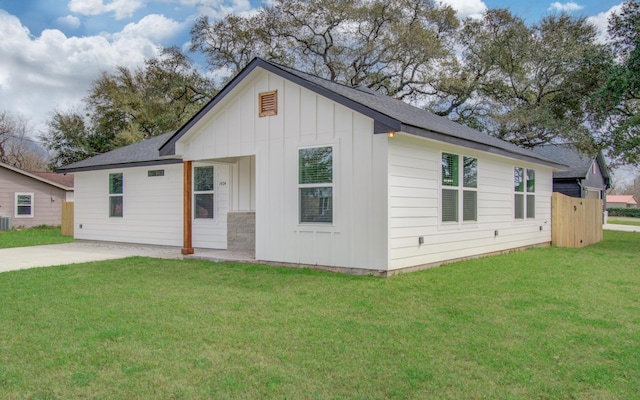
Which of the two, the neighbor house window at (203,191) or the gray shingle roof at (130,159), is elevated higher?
the gray shingle roof at (130,159)

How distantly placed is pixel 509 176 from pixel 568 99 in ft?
29.4

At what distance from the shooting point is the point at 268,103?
8.62 meters

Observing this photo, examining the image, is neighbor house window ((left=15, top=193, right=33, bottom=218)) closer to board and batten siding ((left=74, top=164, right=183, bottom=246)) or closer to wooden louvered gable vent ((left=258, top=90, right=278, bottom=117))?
board and batten siding ((left=74, top=164, right=183, bottom=246))

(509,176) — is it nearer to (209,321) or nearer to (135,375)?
(209,321)

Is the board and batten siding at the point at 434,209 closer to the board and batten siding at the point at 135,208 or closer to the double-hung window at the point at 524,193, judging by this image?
the double-hung window at the point at 524,193

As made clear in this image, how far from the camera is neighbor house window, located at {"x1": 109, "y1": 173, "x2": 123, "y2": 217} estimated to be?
13.3 m

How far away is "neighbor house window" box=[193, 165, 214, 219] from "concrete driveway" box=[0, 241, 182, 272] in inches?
44.6

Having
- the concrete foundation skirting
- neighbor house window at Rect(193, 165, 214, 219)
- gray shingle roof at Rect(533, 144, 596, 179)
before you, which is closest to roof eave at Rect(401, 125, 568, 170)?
the concrete foundation skirting

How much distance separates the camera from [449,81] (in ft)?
67.0

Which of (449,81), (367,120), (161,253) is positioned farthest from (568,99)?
(161,253)

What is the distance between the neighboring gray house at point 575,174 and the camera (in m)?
21.7

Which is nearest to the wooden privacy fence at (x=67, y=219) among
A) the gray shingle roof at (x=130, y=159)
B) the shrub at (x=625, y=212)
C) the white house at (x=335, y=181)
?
the gray shingle roof at (x=130, y=159)

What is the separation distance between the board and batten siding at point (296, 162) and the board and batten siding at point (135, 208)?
2807 millimetres

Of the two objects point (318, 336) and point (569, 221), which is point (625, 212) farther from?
point (318, 336)
